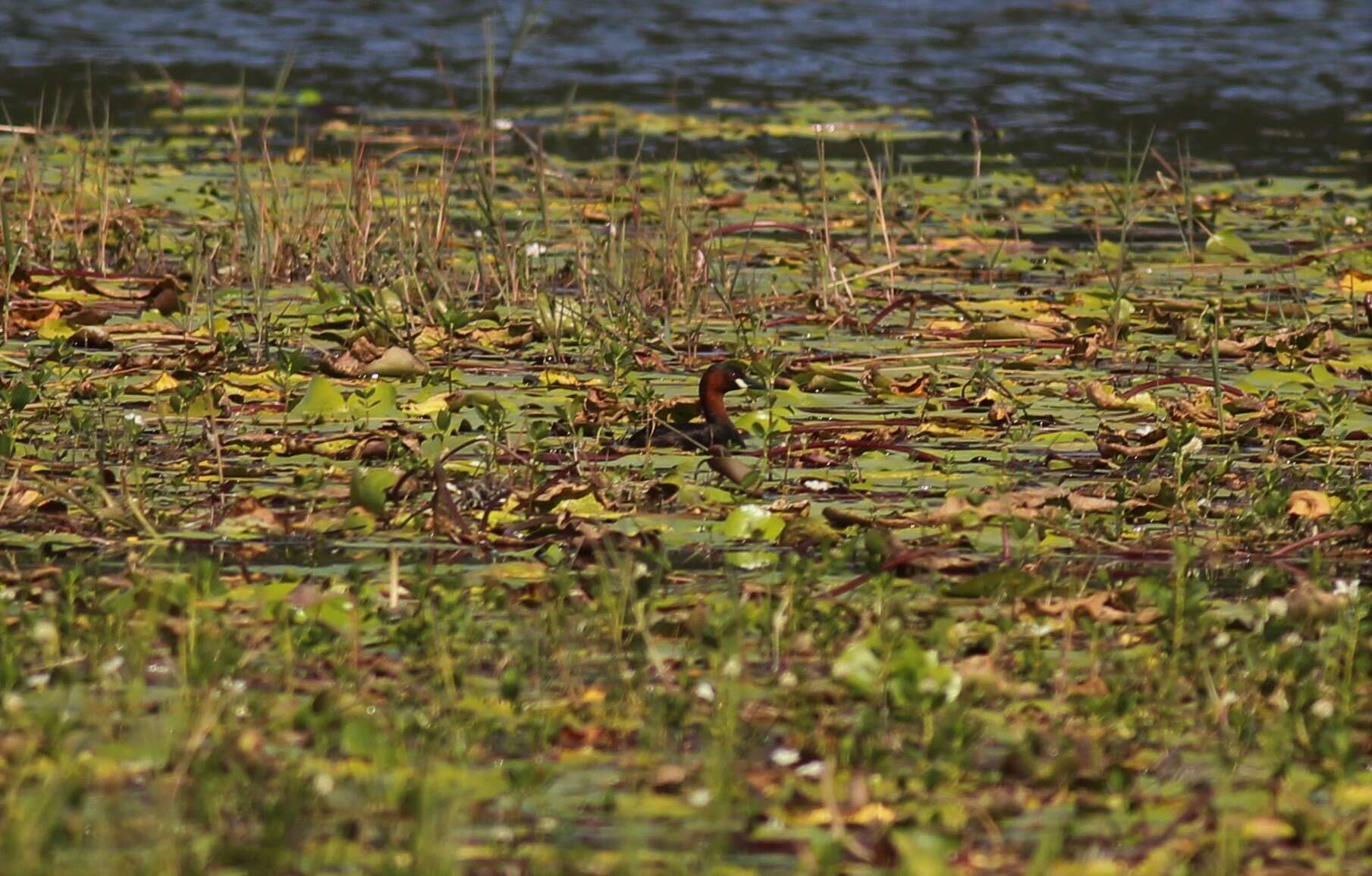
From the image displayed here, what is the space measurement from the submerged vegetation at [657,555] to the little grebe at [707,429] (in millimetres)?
61

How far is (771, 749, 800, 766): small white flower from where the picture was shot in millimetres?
3681

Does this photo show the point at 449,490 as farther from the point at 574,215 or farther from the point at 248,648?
the point at 574,215

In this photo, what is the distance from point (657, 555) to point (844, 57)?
1420 cm

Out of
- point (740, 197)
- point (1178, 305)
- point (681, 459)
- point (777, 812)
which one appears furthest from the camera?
point (740, 197)

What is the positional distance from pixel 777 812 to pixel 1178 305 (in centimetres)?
514

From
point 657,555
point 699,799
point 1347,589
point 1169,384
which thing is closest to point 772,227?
point 1169,384

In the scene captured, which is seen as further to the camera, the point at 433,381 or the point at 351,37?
the point at 351,37

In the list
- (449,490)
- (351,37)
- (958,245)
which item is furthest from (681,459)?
(351,37)

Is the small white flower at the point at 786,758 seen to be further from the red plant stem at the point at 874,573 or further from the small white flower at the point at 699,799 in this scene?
the red plant stem at the point at 874,573

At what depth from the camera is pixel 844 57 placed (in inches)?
722

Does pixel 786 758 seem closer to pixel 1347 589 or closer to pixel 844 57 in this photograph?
pixel 1347 589

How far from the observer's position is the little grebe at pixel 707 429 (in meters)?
5.93

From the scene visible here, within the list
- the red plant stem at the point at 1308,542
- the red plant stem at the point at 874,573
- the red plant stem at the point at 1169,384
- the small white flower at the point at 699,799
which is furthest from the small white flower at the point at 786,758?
the red plant stem at the point at 1169,384

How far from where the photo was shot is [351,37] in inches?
763
